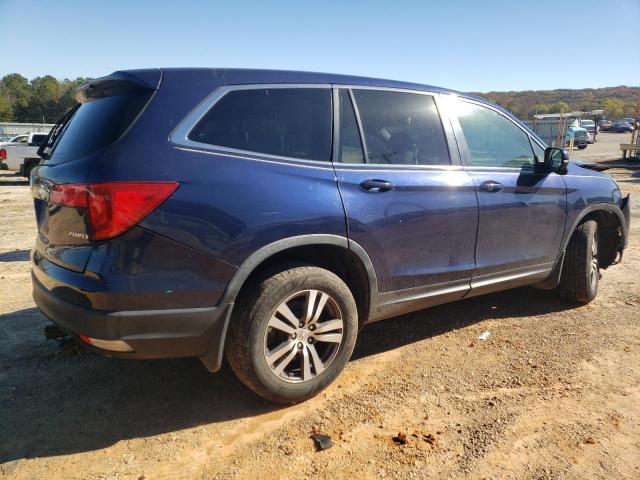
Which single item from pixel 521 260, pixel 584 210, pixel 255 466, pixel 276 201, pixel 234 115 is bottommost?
pixel 255 466

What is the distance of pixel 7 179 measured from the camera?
62.8 feet

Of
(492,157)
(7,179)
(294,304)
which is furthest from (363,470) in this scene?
(7,179)

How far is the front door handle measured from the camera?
11.8 feet

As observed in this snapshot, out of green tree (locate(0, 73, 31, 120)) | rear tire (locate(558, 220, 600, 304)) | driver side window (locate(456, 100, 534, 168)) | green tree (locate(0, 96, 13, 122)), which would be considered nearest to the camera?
driver side window (locate(456, 100, 534, 168))

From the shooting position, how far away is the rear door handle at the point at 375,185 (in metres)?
2.97

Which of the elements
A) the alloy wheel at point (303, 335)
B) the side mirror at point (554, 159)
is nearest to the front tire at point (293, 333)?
the alloy wheel at point (303, 335)

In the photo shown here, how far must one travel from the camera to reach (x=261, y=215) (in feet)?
8.33

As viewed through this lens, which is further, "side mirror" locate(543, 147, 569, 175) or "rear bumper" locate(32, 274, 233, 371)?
"side mirror" locate(543, 147, 569, 175)

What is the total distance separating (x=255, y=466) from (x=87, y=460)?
2.74 feet

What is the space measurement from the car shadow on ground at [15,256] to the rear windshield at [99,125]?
13.8 feet

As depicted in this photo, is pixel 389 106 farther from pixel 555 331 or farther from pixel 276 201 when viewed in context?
pixel 555 331

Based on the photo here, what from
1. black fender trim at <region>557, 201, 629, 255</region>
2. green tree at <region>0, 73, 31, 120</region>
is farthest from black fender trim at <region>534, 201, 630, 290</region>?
green tree at <region>0, 73, 31, 120</region>

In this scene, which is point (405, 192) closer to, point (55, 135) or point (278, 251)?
point (278, 251)

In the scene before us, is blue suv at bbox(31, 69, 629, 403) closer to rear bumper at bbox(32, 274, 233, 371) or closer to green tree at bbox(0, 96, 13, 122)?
rear bumper at bbox(32, 274, 233, 371)
